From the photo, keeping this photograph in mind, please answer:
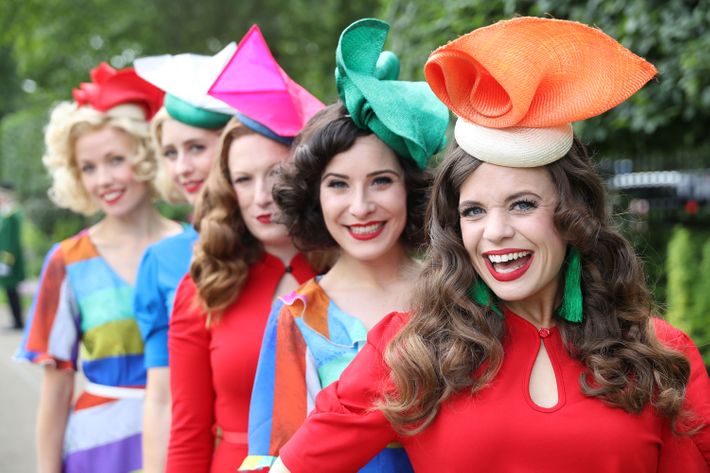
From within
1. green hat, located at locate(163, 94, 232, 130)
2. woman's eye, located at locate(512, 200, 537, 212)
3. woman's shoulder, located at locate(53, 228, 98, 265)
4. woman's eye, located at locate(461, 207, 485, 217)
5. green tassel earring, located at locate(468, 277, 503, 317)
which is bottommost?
woman's shoulder, located at locate(53, 228, 98, 265)

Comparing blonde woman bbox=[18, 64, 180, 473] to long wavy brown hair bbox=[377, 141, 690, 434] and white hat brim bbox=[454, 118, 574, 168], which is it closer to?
long wavy brown hair bbox=[377, 141, 690, 434]

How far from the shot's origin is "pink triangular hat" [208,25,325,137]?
294 centimetres

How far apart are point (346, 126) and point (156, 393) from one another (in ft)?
4.50

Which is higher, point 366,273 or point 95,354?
point 366,273

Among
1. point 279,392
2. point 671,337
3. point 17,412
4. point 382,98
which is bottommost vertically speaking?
point 17,412

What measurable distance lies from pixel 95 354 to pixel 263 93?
1.48 m

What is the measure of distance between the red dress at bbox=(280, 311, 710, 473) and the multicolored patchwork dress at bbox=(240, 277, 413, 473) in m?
0.37

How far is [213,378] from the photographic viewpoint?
9.59ft

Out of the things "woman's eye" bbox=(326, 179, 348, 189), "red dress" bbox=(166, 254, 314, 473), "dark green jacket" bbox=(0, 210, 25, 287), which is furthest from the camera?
"dark green jacket" bbox=(0, 210, 25, 287)

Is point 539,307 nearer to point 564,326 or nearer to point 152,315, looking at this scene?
point 564,326

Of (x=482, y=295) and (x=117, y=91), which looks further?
(x=117, y=91)

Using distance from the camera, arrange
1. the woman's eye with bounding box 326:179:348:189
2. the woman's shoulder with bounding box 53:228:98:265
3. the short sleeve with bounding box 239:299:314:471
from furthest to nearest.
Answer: the woman's shoulder with bounding box 53:228:98:265, the woman's eye with bounding box 326:179:348:189, the short sleeve with bounding box 239:299:314:471

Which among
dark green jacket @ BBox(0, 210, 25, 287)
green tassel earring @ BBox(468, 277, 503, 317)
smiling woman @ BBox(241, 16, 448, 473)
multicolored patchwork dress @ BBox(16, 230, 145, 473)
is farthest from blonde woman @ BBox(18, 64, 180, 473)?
dark green jacket @ BBox(0, 210, 25, 287)

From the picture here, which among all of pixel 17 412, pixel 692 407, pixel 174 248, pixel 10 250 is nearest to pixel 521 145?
pixel 692 407
